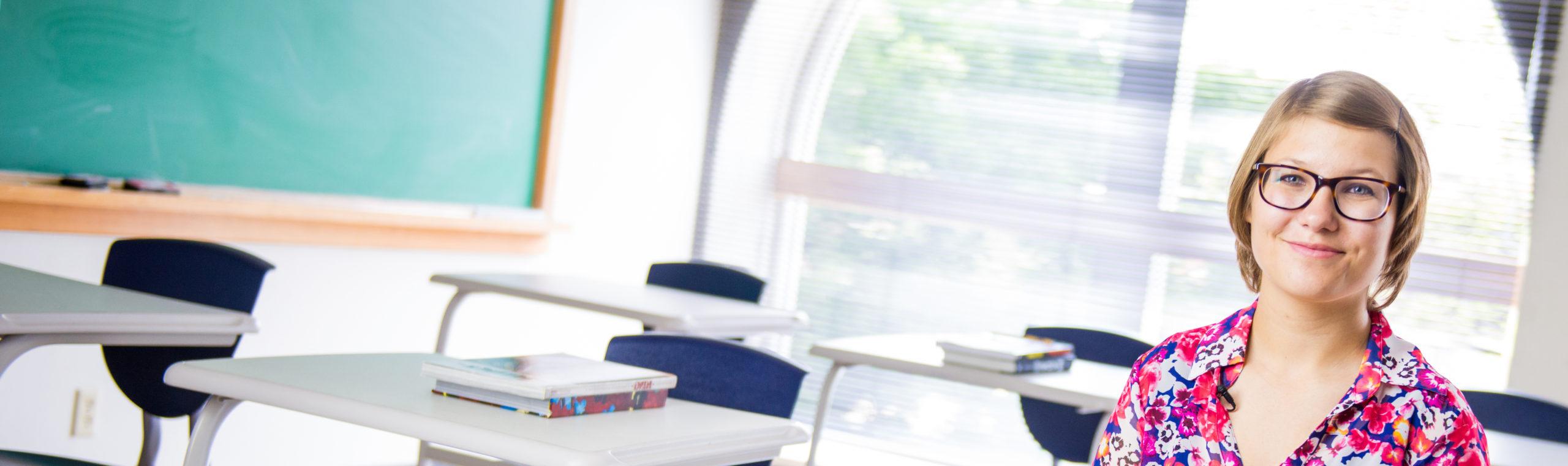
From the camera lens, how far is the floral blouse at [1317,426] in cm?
117

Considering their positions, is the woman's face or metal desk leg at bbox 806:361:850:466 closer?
the woman's face

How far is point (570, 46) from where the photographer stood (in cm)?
448

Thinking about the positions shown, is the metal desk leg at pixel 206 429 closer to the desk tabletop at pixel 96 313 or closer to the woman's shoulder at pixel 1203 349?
the desk tabletop at pixel 96 313

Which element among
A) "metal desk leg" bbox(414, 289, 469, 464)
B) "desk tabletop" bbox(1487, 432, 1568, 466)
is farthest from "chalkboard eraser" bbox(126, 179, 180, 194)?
"desk tabletop" bbox(1487, 432, 1568, 466)

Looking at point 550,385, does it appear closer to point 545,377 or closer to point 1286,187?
point 545,377

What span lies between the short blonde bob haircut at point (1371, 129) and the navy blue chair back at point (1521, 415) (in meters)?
1.76

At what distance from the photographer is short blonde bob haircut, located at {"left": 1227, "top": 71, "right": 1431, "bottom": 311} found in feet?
3.89

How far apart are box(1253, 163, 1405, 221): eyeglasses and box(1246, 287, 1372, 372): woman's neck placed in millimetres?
92

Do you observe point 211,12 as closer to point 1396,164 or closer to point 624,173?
point 624,173

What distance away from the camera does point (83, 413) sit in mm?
3066

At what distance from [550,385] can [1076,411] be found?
215 cm

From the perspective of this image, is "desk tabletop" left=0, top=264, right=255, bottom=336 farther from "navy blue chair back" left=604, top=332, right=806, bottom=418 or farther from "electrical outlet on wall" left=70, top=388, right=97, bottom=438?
"electrical outlet on wall" left=70, top=388, right=97, bottom=438

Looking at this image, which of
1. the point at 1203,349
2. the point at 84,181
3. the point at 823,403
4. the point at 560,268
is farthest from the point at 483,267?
the point at 1203,349

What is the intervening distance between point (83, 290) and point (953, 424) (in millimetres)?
3496
